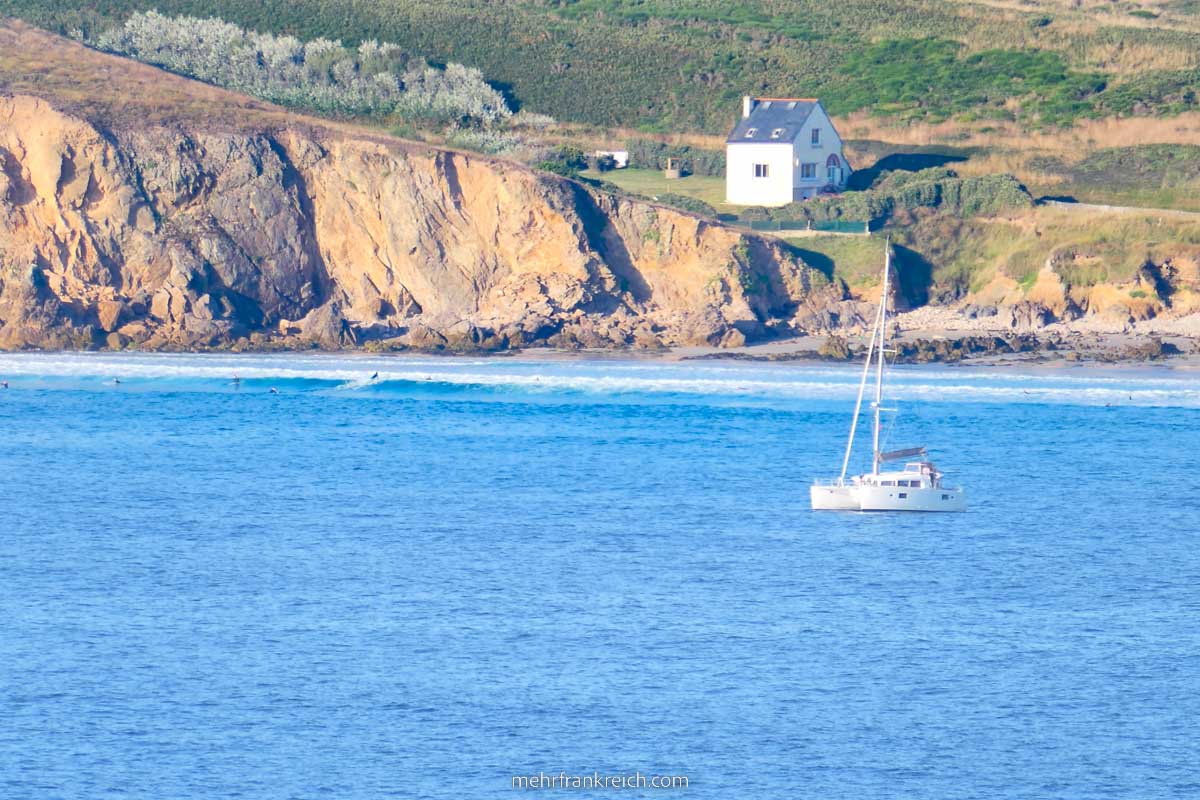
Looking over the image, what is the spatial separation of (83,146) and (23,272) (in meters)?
5.85

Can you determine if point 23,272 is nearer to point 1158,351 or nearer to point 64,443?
point 64,443

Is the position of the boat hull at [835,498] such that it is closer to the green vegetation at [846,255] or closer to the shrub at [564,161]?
the green vegetation at [846,255]

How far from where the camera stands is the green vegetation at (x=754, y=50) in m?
105

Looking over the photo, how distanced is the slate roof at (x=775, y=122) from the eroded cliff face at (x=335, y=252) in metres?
9.40

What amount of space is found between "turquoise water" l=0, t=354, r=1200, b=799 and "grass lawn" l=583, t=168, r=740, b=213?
65.5ft

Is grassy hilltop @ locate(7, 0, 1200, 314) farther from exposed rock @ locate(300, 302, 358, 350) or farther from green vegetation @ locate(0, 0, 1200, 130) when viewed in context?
exposed rock @ locate(300, 302, 358, 350)

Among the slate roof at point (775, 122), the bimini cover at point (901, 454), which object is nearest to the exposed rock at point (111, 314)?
the slate roof at point (775, 122)

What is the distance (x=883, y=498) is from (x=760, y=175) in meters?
38.2

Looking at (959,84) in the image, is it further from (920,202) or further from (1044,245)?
(1044,245)

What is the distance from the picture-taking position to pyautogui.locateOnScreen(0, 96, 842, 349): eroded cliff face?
81312mm

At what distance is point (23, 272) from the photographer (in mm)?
82250

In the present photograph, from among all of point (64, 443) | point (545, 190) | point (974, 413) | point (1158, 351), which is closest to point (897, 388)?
point (974, 413)

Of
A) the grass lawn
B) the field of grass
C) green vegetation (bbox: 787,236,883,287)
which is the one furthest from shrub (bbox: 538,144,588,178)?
the field of grass

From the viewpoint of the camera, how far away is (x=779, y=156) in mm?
90688
